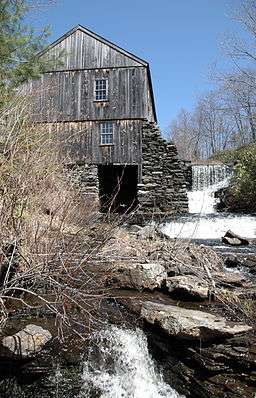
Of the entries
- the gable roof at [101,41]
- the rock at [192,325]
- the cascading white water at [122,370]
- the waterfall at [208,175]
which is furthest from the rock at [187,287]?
the waterfall at [208,175]

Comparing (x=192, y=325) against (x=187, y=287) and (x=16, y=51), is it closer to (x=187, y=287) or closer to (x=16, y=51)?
(x=187, y=287)

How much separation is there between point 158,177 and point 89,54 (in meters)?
7.18

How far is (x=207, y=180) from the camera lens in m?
21.7

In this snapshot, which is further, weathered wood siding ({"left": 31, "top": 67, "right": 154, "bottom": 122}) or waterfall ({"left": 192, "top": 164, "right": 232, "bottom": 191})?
waterfall ({"left": 192, "top": 164, "right": 232, "bottom": 191})

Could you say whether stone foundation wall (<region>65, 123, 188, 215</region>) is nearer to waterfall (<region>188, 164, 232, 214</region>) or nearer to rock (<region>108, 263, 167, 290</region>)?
waterfall (<region>188, 164, 232, 214</region>)

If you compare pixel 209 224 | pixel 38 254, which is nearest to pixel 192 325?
pixel 38 254

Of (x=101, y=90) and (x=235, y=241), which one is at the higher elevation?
(x=101, y=90)

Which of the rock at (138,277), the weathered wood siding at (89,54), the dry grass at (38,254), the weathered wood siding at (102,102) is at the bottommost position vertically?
the rock at (138,277)

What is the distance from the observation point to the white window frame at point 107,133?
775 inches

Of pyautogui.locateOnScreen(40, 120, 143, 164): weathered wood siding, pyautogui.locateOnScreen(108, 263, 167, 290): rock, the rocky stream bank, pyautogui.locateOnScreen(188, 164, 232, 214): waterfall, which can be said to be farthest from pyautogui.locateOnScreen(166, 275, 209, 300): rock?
pyautogui.locateOnScreen(188, 164, 232, 214): waterfall

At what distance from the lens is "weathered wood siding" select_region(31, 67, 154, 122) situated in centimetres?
1955

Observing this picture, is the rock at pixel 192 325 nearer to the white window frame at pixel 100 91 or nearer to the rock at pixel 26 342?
the rock at pixel 26 342

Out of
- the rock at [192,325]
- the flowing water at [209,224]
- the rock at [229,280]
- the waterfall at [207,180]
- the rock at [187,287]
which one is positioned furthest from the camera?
the waterfall at [207,180]

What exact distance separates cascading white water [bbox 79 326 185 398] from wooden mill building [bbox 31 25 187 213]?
15.1 m
